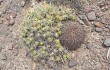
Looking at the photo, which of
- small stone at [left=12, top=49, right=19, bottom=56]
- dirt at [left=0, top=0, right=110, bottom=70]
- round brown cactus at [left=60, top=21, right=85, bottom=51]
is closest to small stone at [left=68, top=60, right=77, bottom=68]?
dirt at [left=0, top=0, right=110, bottom=70]

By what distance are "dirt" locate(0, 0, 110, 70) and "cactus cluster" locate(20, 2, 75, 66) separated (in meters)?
0.14

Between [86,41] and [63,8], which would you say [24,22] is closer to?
[63,8]

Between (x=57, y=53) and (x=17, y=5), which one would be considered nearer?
(x=57, y=53)

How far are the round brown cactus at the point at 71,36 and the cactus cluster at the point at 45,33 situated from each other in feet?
0.18

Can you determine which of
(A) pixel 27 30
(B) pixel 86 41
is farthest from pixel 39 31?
(B) pixel 86 41

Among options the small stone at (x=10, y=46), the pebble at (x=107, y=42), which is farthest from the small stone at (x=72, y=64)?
the small stone at (x=10, y=46)

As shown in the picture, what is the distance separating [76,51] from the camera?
3.18 metres

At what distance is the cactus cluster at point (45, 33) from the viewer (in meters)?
3.06

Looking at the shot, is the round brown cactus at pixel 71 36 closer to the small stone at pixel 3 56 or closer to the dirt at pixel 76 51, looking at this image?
the dirt at pixel 76 51

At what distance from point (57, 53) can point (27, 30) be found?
0.49m

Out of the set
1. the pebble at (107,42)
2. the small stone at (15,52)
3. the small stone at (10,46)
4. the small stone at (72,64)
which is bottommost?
the small stone at (72,64)

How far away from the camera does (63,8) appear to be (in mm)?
3295

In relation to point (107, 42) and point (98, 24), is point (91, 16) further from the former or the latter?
point (107, 42)

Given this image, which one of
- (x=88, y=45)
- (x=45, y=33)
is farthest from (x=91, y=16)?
(x=45, y=33)
